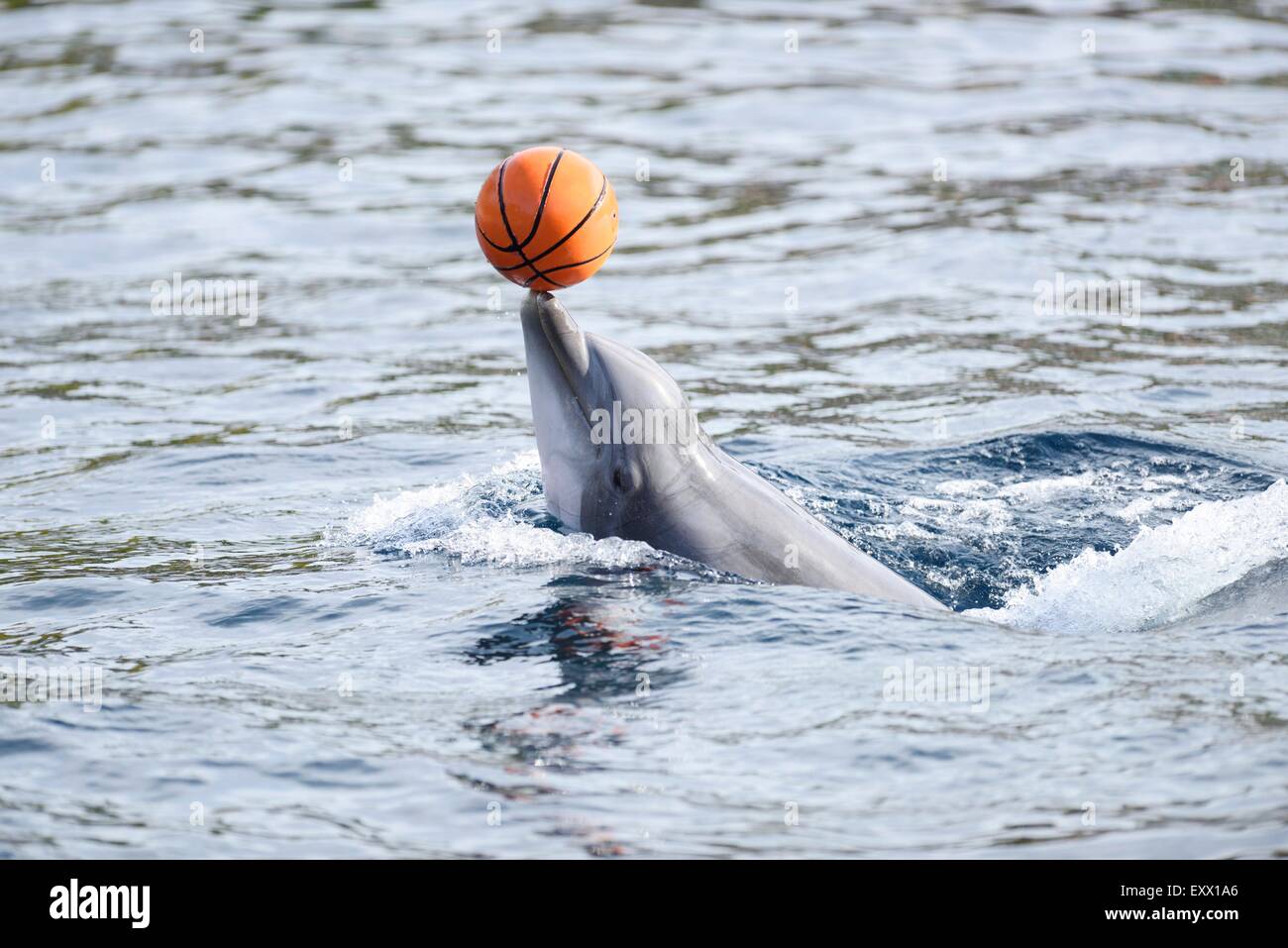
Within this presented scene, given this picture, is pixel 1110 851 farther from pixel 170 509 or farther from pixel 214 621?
pixel 170 509

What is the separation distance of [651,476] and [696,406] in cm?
487

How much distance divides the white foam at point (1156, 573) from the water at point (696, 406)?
34mm

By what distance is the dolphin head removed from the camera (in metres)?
7.38

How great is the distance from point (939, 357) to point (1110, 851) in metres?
8.17

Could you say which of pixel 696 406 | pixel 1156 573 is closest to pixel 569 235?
pixel 1156 573

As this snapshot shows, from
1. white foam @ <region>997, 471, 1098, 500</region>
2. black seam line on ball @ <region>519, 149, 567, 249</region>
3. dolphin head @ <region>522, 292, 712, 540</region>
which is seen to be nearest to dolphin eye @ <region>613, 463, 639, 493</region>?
dolphin head @ <region>522, 292, 712, 540</region>

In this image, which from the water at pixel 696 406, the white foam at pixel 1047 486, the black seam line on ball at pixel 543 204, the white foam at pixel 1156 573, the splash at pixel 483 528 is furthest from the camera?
the white foam at pixel 1047 486

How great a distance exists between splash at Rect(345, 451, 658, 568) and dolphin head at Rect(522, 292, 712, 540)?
127mm

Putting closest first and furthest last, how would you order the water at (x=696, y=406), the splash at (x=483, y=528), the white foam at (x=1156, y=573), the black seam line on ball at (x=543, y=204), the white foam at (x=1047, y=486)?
the water at (x=696, y=406) < the black seam line on ball at (x=543, y=204) < the splash at (x=483, y=528) < the white foam at (x=1156, y=573) < the white foam at (x=1047, y=486)

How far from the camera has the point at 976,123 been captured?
64.2 ft

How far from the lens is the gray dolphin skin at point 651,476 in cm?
739

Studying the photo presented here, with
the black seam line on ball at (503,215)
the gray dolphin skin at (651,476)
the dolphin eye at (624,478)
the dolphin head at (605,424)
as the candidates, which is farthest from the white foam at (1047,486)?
the black seam line on ball at (503,215)

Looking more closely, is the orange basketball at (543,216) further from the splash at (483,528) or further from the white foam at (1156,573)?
the white foam at (1156,573)

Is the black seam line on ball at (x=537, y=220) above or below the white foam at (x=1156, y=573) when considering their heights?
above
